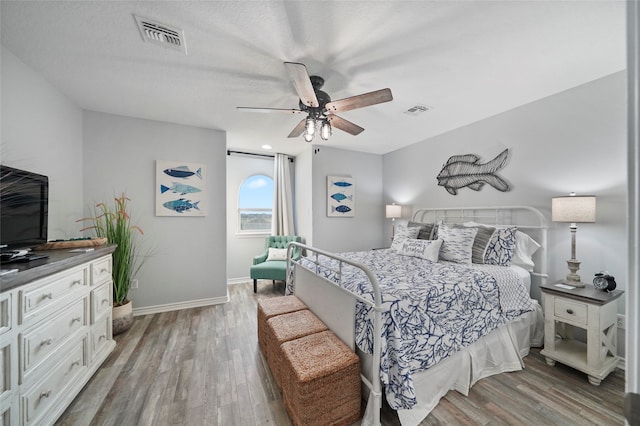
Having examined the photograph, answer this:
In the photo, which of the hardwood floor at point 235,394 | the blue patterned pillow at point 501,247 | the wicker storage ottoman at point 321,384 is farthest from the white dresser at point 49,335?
the blue patterned pillow at point 501,247

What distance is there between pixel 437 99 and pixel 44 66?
3.63 meters

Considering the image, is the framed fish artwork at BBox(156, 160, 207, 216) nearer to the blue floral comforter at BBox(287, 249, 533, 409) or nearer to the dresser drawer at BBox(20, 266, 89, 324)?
the dresser drawer at BBox(20, 266, 89, 324)

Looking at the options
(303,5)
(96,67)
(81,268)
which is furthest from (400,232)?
(96,67)

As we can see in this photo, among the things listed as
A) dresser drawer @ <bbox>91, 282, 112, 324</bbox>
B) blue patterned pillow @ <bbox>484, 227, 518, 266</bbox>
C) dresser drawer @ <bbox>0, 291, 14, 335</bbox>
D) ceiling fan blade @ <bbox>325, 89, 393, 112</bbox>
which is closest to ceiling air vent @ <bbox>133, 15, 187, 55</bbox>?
ceiling fan blade @ <bbox>325, 89, 393, 112</bbox>

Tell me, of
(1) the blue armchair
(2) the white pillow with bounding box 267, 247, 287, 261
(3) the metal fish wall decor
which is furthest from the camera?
(2) the white pillow with bounding box 267, 247, 287, 261

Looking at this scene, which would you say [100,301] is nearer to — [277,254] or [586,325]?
[277,254]

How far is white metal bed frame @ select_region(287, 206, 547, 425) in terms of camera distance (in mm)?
1420

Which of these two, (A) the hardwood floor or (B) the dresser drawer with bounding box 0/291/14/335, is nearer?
(B) the dresser drawer with bounding box 0/291/14/335

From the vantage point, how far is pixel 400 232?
3.42 m

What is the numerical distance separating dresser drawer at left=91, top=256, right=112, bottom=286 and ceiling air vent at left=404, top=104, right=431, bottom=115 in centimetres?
346

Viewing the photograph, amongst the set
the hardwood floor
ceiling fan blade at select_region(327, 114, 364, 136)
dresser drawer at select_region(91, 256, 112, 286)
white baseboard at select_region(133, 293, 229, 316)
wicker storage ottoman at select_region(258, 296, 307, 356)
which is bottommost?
the hardwood floor

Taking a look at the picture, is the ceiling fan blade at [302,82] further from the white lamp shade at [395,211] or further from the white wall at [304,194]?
the white lamp shade at [395,211]

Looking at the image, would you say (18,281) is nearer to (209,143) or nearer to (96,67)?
(96,67)

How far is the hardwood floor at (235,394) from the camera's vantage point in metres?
1.56
